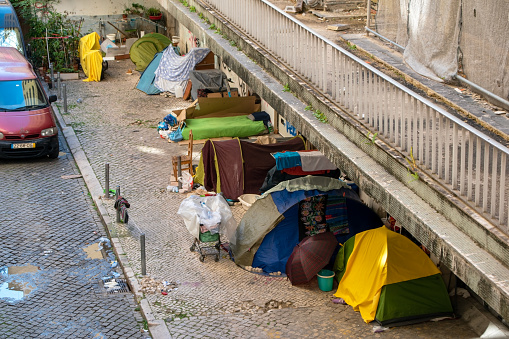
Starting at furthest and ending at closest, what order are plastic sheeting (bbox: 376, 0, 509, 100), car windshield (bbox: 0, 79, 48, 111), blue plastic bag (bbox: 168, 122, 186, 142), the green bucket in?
blue plastic bag (bbox: 168, 122, 186, 142)
car windshield (bbox: 0, 79, 48, 111)
the green bucket
plastic sheeting (bbox: 376, 0, 509, 100)

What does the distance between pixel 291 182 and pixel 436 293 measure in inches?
149

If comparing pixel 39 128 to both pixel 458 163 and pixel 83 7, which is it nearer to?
pixel 458 163

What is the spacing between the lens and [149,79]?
90.6 feet

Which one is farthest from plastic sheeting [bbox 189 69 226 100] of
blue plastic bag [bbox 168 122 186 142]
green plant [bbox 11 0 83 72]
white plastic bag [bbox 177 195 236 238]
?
white plastic bag [bbox 177 195 236 238]

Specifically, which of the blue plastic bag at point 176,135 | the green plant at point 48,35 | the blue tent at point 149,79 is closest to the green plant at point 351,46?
the blue plastic bag at point 176,135

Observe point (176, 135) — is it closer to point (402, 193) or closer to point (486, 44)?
point (486, 44)

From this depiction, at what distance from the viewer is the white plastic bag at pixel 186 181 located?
17678 millimetres

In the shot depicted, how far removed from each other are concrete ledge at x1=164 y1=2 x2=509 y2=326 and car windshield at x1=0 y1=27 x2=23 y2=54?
13.0 metres

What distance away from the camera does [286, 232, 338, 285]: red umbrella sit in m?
13.1

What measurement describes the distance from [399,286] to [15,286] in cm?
706

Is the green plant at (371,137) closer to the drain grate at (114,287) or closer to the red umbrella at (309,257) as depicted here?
the red umbrella at (309,257)

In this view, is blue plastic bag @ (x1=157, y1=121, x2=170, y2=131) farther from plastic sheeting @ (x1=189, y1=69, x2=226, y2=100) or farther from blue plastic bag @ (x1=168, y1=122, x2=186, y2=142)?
plastic sheeting @ (x1=189, y1=69, x2=226, y2=100)

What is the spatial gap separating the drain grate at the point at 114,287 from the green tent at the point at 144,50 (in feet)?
60.8

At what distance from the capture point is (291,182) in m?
14.2
